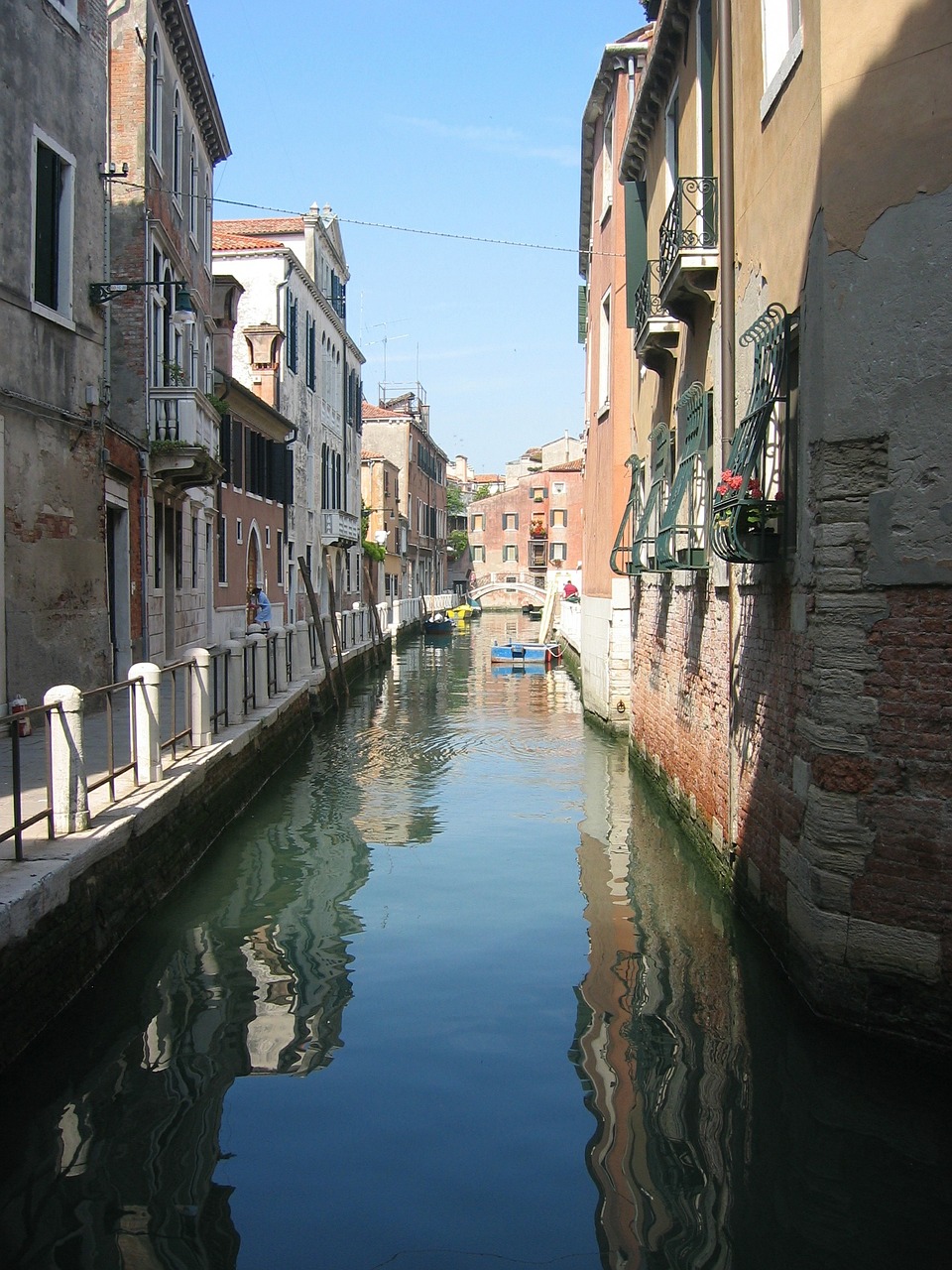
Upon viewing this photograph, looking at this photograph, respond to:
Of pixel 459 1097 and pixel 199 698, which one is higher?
pixel 199 698

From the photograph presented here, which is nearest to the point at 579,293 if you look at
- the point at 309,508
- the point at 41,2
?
the point at 309,508

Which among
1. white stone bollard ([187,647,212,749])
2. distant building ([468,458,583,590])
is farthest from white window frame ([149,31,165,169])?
distant building ([468,458,583,590])

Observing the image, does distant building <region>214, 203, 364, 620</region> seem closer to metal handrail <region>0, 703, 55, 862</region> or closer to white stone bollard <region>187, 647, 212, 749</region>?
white stone bollard <region>187, 647, 212, 749</region>

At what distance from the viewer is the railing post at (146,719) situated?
7152 millimetres

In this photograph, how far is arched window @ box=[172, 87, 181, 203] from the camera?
15125 mm

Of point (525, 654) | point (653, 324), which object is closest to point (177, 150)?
point (653, 324)

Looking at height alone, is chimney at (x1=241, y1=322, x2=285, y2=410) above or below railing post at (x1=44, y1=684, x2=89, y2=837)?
above

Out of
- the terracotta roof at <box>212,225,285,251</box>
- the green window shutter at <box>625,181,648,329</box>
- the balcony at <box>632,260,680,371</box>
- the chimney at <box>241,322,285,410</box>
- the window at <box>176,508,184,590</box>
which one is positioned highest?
the terracotta roof at <box>212,225,285,251</box>

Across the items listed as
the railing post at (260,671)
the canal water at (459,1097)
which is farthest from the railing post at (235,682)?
the canal water at (459,1097)

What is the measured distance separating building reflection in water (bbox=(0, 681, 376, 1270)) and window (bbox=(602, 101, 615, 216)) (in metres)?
10.3

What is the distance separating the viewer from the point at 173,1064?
191 inches

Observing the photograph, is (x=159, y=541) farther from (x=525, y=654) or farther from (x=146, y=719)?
(x=525, y=654)

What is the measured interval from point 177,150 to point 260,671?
7.48m

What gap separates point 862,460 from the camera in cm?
491
